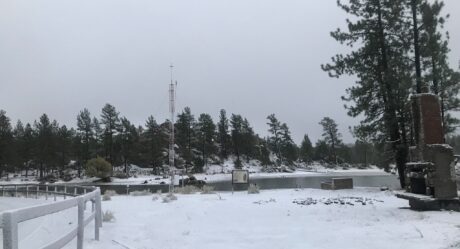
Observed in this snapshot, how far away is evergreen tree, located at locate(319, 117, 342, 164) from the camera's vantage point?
472 ft

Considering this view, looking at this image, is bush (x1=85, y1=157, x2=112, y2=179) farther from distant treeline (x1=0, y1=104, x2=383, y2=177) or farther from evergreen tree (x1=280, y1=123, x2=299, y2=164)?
evergreen tree (x1=280, y1=123, x2=299, y2=164)

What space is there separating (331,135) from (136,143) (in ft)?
200

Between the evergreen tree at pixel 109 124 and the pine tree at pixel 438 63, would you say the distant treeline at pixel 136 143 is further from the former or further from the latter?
the pine tree at pixel 438 63

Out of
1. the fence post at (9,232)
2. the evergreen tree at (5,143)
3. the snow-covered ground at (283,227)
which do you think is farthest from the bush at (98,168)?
the fence post at (9,232)

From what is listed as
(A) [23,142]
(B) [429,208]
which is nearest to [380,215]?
(B) [429,208]

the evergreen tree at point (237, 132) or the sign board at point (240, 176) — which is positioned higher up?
the evergreen tree at point (237, 132)

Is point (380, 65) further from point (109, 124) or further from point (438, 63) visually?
point (109, 124)

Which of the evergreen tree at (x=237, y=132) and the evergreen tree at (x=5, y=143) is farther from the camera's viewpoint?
the evergreen tree at (x=237, y=132)

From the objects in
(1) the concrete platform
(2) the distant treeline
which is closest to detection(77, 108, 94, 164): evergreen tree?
(2) the distant treeline

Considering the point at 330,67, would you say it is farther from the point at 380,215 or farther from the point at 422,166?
the point at 380,215

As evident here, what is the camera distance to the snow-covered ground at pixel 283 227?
10500 millimetres

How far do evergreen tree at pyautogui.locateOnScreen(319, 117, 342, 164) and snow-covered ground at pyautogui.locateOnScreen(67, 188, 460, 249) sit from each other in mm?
126654

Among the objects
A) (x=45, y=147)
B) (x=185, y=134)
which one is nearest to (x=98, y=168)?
(x=45, y=147)

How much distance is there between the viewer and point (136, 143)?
114 metres
